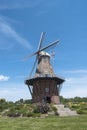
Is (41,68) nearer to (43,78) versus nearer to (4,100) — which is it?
(43,78)

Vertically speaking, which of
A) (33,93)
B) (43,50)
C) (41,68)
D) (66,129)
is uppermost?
(43,50)

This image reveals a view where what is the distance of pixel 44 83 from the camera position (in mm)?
47781

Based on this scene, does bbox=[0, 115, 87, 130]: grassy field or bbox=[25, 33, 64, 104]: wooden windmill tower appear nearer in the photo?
bbox=[0, 115, 87, 130]: grassy field

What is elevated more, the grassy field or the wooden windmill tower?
the wooden windmill tower

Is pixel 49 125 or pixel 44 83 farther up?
pixel 44 83

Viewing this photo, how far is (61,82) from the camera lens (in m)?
51.4

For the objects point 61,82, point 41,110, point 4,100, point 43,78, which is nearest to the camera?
point 41,110

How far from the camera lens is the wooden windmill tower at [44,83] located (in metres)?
47.6

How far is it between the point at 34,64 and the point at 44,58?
2.54m

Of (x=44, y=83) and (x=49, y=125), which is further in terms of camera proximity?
(x=44, y=83)

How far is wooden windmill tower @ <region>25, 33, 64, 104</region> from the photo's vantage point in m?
47.6

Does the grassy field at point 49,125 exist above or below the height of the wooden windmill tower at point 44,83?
below

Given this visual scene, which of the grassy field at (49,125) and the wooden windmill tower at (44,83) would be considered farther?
the wooden windmill tower at (44,83)

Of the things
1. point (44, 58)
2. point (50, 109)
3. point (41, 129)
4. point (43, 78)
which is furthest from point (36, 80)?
point (41, 129)
